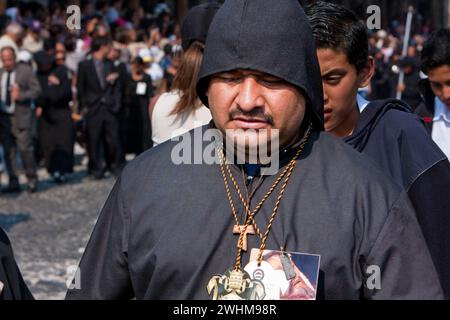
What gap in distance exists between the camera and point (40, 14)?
1681cm

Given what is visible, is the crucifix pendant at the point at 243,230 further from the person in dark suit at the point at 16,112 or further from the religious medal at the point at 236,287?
the person in dark suit at the point at 16,112

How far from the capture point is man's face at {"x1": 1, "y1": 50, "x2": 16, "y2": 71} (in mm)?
12109

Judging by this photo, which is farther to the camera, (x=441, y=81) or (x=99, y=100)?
(x=99, y=100)

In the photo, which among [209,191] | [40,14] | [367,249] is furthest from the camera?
[40,14]

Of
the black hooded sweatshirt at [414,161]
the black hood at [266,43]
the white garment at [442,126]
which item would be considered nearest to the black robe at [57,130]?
the white garment at [442,126]

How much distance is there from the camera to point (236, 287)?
2.51 m

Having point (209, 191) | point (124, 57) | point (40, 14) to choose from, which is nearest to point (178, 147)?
point (209, 191)

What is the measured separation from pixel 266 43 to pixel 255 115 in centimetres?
19

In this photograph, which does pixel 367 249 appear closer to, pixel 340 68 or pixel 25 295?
pixel 340 68

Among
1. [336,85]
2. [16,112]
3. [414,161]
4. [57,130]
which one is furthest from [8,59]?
[414,161]

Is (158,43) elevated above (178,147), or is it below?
below

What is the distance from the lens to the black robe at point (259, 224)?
254 cm

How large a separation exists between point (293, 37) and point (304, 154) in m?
0.33

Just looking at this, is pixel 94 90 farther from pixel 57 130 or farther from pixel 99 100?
pixel 57 130
